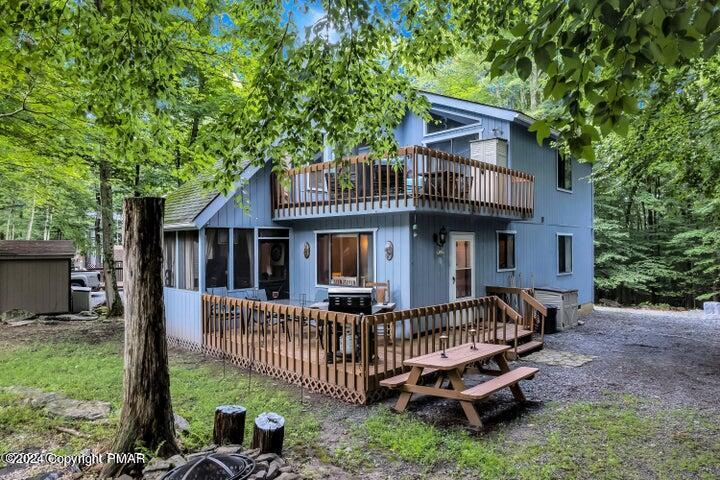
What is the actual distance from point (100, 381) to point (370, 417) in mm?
4583

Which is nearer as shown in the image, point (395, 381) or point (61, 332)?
point (395, 381)

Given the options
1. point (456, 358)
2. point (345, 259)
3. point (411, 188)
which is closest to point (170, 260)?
point (345, 259)

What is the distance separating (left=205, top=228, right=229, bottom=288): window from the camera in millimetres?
9969

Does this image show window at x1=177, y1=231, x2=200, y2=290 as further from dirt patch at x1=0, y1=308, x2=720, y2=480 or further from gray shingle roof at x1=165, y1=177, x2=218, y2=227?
dirt patch at x1=0, y1=308, x2=720, y2=480

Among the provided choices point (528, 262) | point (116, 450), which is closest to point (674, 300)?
point (528, 262)

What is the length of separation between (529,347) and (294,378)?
5.30 meters

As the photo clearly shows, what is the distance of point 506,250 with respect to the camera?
1261 centimetres

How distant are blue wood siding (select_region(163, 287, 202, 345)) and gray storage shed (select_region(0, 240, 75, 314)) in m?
6.36

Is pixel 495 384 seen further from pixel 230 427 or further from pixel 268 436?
pixel 230 427

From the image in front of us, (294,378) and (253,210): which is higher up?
(253,210)

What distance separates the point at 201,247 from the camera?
980 centimetres

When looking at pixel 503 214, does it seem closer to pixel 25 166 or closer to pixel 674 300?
pixel 25 166

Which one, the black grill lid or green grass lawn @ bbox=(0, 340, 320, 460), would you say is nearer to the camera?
the black grill lid

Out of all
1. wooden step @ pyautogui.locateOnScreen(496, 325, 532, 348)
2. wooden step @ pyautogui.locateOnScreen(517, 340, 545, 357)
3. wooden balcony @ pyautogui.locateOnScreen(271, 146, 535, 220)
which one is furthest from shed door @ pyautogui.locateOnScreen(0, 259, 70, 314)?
wooden step @ pyautogui.locateOnScreen(517, 340, 545, 357)
